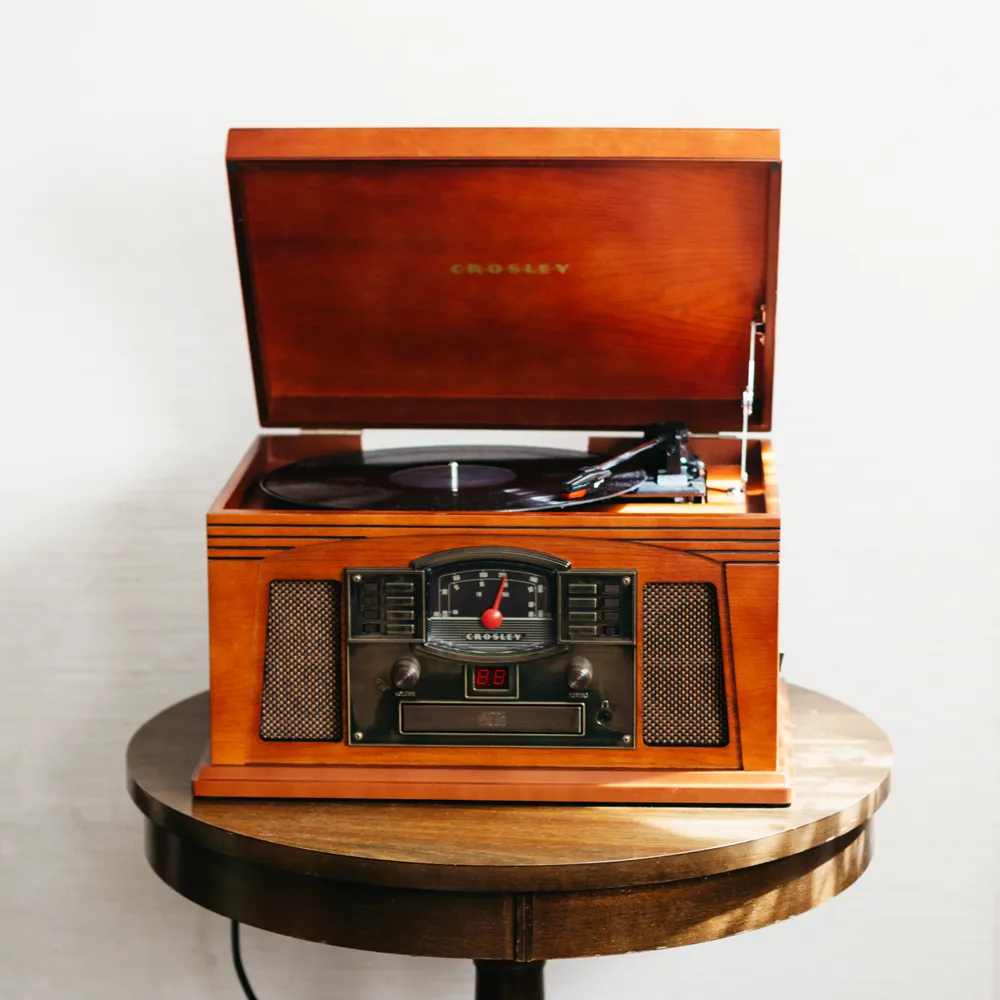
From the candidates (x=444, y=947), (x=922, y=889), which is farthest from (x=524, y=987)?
(x=922, y=889)

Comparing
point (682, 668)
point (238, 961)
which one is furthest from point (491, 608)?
point (238, 961)

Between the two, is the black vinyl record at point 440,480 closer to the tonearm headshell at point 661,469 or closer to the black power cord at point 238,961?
the tonearm headshell at point 661,469

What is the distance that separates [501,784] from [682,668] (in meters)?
0.23

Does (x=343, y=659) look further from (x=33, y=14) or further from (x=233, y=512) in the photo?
(x=33, y=14)

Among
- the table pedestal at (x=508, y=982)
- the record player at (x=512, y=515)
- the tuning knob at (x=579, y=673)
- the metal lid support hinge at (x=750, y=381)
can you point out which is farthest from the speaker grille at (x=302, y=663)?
the metal lid support hinge at (x=750, y=381)

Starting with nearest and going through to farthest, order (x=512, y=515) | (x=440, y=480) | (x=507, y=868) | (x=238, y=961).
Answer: (x=507, y=868)
(x=512, y=515)
(x=440, y=480)
(x=238, y=961)

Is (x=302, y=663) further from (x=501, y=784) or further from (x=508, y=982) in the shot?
(x=508, y=982)

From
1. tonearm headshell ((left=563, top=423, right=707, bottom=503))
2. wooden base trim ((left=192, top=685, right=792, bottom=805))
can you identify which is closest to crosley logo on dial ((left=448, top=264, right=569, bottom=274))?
tonearm headshell ((left=563, top=423, right=707, bottom=503))

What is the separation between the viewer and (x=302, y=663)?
1643 mm

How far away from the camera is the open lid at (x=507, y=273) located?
171 cm

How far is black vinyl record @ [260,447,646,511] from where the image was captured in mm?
1663

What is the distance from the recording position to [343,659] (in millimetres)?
1634

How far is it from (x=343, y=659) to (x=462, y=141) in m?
0.60

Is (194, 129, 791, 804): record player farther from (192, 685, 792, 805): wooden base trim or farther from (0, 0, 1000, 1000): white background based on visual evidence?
(0, 0, 1000, 1000): white background
